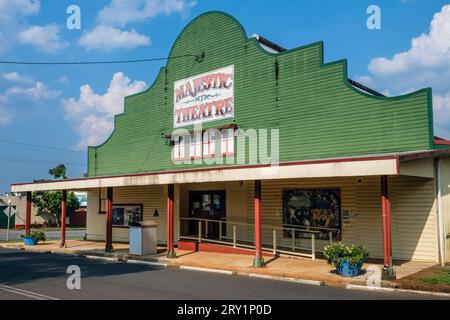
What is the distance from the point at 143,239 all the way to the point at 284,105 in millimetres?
7323

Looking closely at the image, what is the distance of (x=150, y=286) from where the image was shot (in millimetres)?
10984

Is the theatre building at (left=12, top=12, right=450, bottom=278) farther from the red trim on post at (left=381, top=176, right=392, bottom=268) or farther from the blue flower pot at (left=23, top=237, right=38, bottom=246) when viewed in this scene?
the blue flower pot at (left=23, top=237, right=38, bottom=246)

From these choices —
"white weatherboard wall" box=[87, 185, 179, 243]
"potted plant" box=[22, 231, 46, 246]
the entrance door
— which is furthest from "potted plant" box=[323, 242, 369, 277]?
"potted plant" box=[22, 231, 46, 246]

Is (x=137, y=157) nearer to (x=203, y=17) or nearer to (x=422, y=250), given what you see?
(x=203, y=17)

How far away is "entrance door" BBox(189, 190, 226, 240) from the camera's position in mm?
20219

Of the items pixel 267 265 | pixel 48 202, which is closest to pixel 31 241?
pixel 267 265

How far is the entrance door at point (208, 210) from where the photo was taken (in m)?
20.2

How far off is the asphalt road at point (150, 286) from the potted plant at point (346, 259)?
1.16m

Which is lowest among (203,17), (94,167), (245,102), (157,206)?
(157,206)

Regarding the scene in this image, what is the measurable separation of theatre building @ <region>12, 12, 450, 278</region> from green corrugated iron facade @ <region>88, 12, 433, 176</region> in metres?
0.04

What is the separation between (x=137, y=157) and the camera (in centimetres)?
2334

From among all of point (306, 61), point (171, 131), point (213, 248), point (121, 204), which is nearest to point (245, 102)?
point (306, 61)

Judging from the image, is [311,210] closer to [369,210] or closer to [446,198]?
[369,210]
